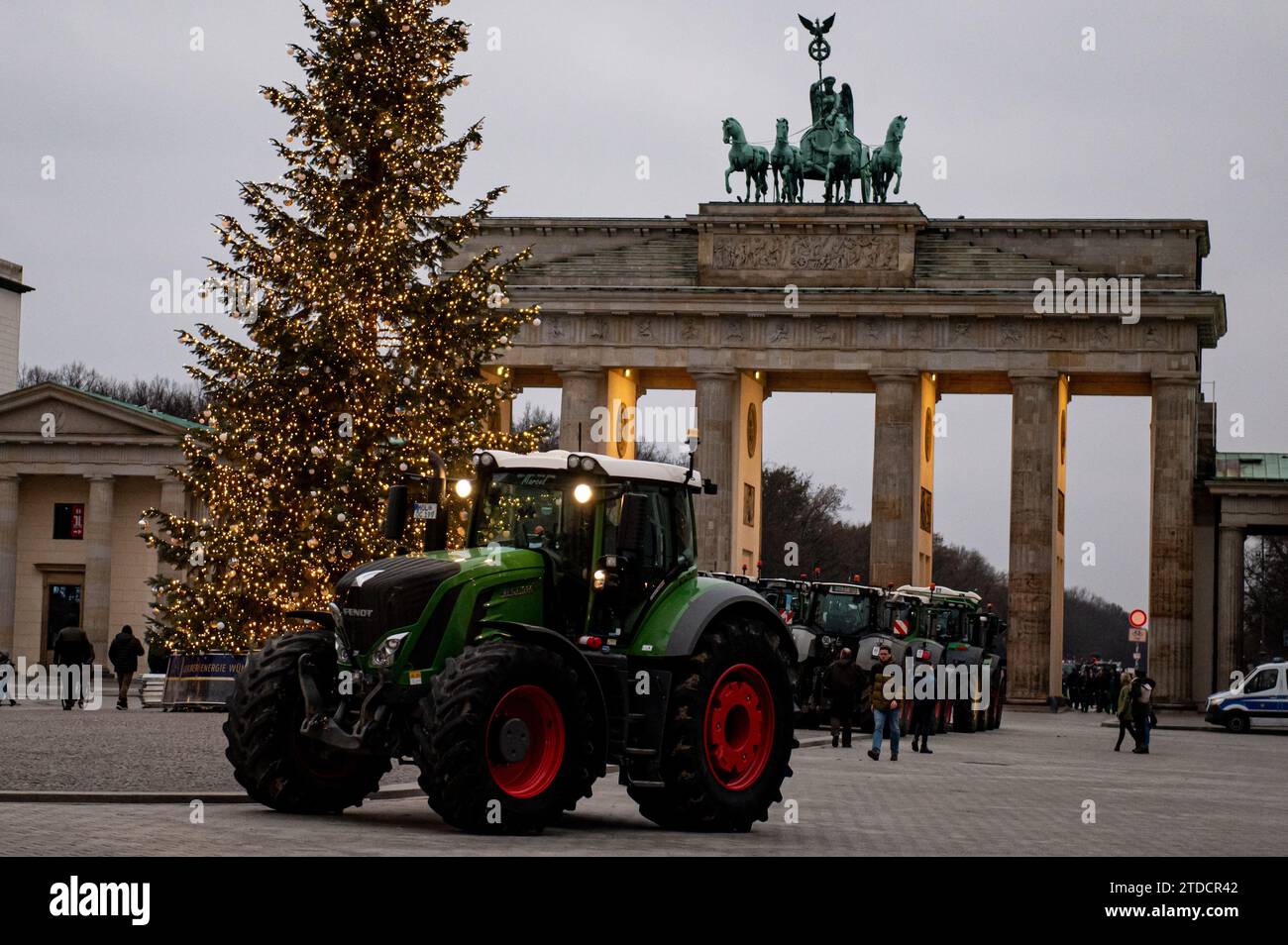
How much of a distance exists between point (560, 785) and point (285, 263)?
1760 cm

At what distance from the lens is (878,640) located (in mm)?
41594

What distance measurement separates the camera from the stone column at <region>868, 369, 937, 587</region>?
7325 centimetres

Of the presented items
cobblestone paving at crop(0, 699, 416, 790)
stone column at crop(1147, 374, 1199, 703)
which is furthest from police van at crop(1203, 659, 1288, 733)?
cobblestone paving at crop(0, 699, 416, 790)

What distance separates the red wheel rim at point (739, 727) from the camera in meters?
16.7

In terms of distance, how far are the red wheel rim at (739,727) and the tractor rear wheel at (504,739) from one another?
1.48 meters

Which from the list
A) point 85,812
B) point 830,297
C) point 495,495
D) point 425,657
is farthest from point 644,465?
point 830,297

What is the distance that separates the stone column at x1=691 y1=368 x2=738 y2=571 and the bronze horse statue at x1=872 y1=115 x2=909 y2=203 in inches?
353

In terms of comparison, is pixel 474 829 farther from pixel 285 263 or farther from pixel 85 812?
pixel 285 263

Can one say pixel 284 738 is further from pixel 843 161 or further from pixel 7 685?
pixel 843 161

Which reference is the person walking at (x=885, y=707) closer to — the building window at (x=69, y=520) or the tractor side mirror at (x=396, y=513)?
the tractor side mirror at (x=396, y=513)

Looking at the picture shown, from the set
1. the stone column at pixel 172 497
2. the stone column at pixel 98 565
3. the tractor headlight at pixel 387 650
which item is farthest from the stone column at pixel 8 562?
the tractor headlight at pixel 387 650

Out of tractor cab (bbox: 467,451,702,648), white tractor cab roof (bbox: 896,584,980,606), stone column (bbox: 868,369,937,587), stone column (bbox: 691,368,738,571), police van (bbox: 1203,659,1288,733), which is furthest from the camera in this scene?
stone column (bbox: 691,368,738,571)

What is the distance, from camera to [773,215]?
246ft
